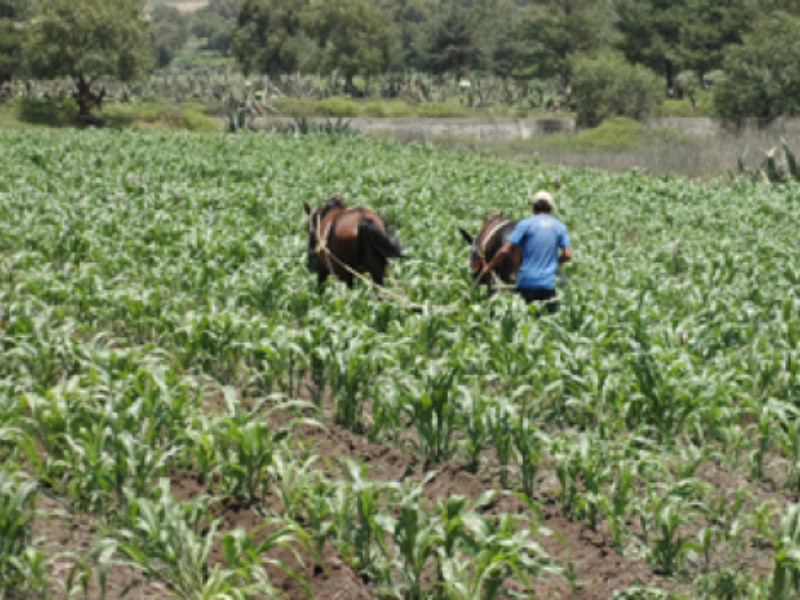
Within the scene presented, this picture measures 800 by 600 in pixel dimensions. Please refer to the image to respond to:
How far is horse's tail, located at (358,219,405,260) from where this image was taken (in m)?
11.2

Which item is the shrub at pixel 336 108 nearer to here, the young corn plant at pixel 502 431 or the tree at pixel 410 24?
the tree at pixel 410 24

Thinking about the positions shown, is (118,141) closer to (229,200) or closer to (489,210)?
(229,200)

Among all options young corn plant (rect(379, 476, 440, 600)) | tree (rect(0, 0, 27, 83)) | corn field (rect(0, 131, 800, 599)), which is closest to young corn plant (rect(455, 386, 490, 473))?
corn field (rect(0, 131, 800, 599))

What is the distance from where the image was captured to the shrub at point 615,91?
165 ft

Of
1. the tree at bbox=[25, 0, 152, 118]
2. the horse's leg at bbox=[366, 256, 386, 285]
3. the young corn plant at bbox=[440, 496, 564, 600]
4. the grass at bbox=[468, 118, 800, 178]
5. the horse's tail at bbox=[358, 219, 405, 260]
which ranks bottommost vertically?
the grass at bbox=[468, 118, 800, 178]

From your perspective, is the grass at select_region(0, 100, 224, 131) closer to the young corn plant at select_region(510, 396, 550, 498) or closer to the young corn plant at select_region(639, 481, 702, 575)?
the young corn plant at select_region(510, 396, 550, 498)

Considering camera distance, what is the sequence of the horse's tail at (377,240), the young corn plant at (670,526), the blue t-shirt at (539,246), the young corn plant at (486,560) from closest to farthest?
the young corn plant at (486,560), the young corn plant at (670,526), the blue t-shirt at (539,246), the horse's tail at (377,240)

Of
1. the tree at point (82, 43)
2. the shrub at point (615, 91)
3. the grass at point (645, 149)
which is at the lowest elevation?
the grass at point (645, 149)

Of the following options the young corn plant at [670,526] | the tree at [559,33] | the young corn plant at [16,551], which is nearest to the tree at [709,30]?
the tree at [559,33]

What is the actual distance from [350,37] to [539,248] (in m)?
71.9

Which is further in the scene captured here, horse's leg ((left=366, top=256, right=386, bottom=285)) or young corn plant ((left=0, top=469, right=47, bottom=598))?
horse's leg ((left=366, top=256, right=386, bottom=285))

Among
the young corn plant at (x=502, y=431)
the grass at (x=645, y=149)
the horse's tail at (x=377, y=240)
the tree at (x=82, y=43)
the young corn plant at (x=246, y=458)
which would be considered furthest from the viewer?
the tree at (x=82, y=43)

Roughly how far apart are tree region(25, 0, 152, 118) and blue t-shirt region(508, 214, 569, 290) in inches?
1652

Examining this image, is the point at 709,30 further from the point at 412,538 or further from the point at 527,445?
the point at 412,538
